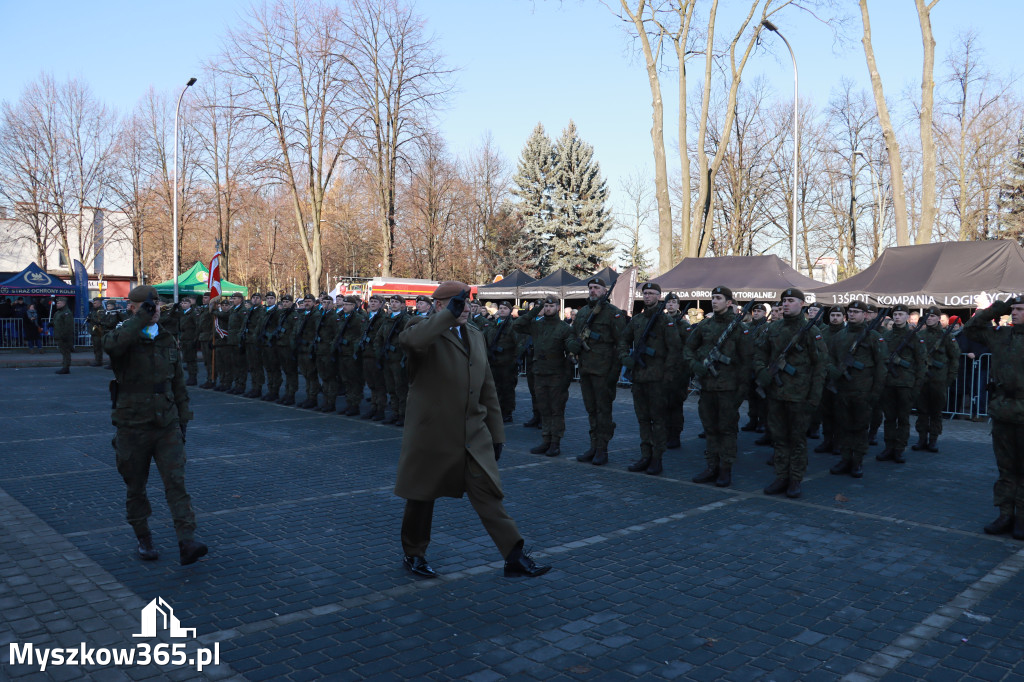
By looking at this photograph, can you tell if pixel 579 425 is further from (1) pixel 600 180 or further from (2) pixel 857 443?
(1) pixel 600 180

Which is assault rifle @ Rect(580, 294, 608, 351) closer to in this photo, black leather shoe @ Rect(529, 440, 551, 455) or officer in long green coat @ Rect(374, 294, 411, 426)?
black leather shoe @ Rect(529, 440, 551, 455)

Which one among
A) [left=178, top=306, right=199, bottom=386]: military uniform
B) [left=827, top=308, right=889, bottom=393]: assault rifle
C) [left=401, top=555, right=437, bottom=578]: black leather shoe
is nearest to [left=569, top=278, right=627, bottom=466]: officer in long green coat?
[left=827, top=308, right=889, bottom=393]: assault rifle

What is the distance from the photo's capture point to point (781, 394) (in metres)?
8.19

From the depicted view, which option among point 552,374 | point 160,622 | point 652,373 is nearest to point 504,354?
point 552,374

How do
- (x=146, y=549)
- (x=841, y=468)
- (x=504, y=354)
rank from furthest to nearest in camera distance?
1. (x=504, y=354)
2. (x=841, y=468)
3. (x=146, y=549)

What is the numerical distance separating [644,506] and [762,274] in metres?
16.1

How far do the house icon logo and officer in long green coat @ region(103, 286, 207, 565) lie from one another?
34.8 inches

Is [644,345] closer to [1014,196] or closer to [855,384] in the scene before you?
[855,384]

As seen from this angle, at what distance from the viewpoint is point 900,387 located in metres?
10.3

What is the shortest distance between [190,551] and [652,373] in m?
5.48

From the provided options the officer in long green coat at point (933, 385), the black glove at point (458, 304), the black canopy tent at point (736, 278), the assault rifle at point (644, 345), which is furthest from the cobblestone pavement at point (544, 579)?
the black canopy tent at point (736, 278)

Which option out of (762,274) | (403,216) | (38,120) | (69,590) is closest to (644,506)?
(69,590)

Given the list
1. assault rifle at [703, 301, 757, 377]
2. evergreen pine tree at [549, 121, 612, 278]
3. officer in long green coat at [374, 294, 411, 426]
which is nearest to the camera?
assault rifle at [703, 301, 757, 377]

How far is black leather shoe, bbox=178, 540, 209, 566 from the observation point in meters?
5.59
